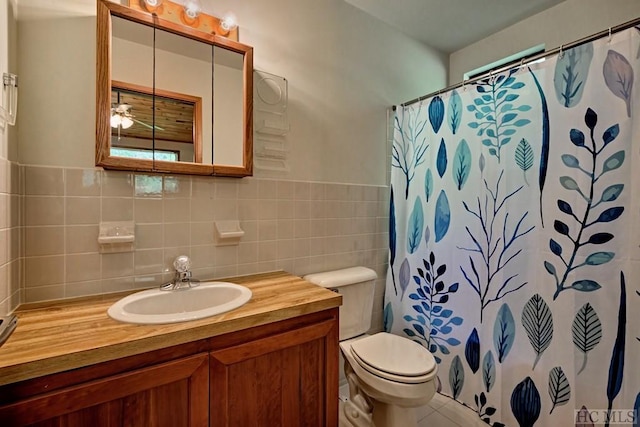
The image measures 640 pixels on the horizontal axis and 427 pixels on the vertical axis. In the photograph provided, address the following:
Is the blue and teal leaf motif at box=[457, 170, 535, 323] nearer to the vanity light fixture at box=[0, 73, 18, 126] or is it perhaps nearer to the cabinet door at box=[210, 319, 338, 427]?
the cabinet door at box=[210, 319, 338, 427]

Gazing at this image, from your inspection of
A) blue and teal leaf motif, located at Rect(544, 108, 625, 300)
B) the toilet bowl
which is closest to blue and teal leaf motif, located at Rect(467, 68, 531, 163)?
blue and teal leaf motif, located at Rect(544, 108, 625, 300)

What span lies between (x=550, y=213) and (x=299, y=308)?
1199mm

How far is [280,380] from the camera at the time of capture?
41.7 inches

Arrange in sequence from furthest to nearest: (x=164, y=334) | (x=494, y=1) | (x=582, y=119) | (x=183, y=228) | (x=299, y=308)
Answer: (x=494, y=1), (x=183, y=228), (x=582, y=119), (x=299, y=308), (x=164, y=334)

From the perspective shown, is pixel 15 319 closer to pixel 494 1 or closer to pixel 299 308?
pixel 299 308

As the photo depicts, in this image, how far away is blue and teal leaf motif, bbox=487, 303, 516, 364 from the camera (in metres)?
1.47

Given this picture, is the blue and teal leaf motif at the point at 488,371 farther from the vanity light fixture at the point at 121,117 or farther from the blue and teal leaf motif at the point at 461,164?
the vanity light fixture at the point at 121,117

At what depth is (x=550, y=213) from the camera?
1317 millimetres

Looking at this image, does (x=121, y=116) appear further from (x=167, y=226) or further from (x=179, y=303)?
(x=179, y=303)

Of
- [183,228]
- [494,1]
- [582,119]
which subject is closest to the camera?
[582,119]

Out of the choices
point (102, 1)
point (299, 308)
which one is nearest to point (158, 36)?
point (102, 1)

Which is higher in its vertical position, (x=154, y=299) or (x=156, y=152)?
(x=156, y=152)

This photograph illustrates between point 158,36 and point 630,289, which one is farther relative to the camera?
point 158,36

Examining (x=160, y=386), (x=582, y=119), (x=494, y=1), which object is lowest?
(x=160, y=386)
